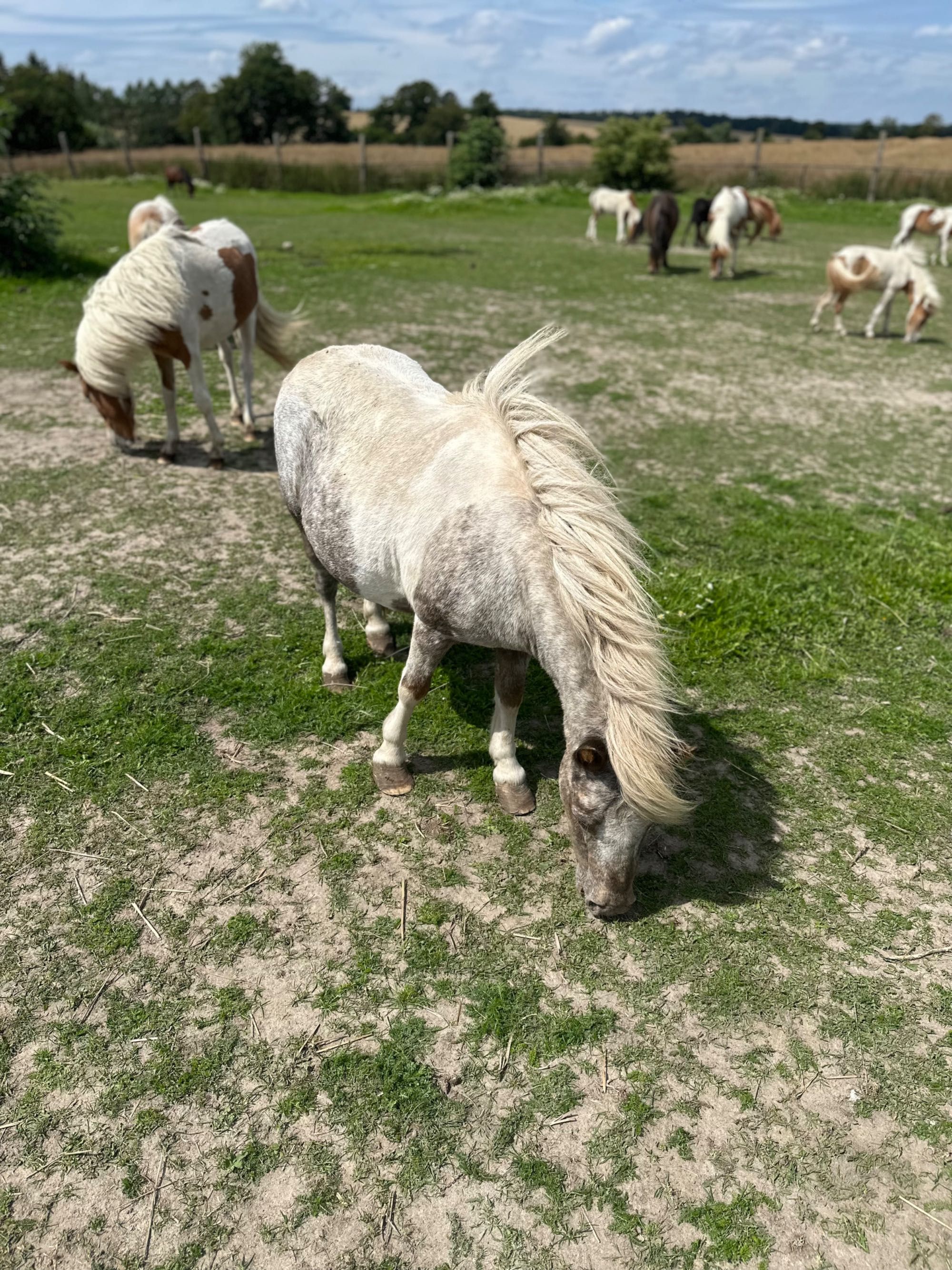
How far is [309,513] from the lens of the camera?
3.61 m

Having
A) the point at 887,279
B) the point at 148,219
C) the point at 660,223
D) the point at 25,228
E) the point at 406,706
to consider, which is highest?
the point at 660,223

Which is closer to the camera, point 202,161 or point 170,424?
point 170,424

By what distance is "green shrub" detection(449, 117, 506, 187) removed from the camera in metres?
30.0

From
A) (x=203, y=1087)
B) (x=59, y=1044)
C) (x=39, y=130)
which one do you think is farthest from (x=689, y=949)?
(x=39, y=130)

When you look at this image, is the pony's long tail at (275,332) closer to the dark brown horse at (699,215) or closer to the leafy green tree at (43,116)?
the dark brown horse at (699,215)

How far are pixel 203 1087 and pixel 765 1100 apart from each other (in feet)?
5.86

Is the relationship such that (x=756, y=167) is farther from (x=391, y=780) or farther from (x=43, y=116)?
(x=43, y=116)

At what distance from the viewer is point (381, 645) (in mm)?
4473

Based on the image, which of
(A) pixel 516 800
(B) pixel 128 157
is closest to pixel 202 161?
(B) pixel 128 157

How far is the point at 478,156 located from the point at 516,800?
3304cm

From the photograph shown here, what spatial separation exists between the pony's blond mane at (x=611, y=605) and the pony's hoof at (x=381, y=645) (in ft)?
5.89

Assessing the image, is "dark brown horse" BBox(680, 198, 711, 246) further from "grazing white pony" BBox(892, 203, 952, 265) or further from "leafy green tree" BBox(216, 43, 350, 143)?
"leafy green tree" BBox(216, 43, 350, 143)

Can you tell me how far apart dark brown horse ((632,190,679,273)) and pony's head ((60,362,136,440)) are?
12243 mm

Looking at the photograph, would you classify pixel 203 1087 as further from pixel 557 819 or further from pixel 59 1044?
pixel 557 819
